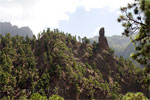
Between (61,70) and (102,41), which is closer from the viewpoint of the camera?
(61,70)

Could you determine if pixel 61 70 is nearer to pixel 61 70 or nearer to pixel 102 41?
pixel 61 70

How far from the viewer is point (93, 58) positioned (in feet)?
424

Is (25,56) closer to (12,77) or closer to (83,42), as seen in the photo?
(12,77)

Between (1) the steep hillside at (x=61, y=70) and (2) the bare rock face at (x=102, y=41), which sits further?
(2) the bare rock face at (x=102, y=41)

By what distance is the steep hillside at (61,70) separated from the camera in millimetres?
91288

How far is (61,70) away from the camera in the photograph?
101250 mm

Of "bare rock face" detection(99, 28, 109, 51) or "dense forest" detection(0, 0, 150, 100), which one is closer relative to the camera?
"dense forest" detection(0, 0, 150, 100)

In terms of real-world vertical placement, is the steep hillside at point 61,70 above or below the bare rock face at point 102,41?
below

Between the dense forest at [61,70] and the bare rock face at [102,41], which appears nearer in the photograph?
the dense forest at [61,70]

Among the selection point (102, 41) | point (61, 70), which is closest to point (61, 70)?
point (61, 70)

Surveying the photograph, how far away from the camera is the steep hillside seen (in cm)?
9129

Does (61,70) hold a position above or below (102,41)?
below

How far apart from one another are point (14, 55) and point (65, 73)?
35331 mm

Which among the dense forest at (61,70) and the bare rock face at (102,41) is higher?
the bare rock face at (102,41)
